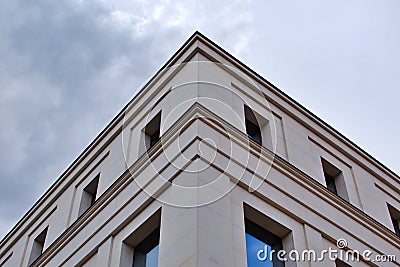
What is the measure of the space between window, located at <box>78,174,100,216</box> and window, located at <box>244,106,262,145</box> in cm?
646

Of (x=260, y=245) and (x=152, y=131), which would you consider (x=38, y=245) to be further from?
(x=260, y=245)

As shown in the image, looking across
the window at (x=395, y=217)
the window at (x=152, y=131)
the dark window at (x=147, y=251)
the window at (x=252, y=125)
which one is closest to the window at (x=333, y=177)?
the window at (x=395, y=217)

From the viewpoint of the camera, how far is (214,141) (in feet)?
53.4

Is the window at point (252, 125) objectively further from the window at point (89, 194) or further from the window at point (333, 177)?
the window at point (89, 194)

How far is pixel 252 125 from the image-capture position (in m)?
19.9

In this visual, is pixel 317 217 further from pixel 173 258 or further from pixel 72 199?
pixel 72 199

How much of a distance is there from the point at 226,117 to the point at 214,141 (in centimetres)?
199

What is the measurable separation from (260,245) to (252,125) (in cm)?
525

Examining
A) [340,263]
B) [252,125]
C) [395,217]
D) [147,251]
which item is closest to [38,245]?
[147,251]

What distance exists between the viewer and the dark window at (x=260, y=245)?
50.3 feet

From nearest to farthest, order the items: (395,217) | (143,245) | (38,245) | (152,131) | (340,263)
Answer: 1. (143,245)
2. (340,263)
3. (152,131)
4. (395,217)
5. (38,245)

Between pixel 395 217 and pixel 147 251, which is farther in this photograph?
pixel 395 217

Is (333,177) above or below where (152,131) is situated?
below

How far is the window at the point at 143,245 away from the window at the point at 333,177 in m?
8.19
